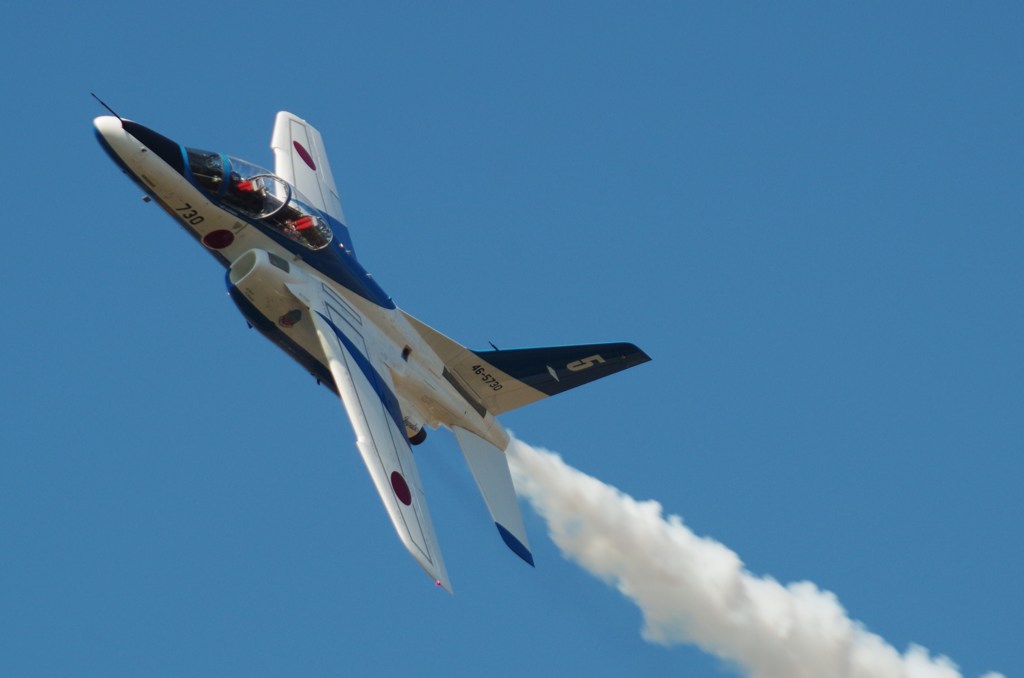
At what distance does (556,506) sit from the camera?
134 ft

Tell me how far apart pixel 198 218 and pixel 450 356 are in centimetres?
644

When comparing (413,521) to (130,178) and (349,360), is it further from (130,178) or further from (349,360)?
(130,178)

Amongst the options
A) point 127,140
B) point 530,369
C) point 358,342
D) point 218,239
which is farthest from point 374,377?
point 127,140

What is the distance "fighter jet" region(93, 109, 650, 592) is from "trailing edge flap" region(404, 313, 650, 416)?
0.02 m

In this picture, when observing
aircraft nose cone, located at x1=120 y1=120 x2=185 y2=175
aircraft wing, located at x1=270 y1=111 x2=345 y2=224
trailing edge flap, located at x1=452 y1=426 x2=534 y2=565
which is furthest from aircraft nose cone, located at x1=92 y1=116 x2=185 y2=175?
trailing edge flap, located at x1=452 y1=426 x2=534 y2=565

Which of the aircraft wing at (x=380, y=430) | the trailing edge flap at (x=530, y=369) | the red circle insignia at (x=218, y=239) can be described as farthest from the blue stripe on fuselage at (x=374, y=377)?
the trailing edge flap at (x=530, y=369)

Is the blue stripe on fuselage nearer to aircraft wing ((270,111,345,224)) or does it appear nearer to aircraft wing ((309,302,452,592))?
aircraft wing ((309,302,452,592))

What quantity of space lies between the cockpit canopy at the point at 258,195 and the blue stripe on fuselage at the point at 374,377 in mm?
1780

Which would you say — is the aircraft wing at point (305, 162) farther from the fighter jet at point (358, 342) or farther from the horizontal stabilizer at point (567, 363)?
the horizontal stabilizer at point (567, 363)

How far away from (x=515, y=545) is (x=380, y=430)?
4.21 metres

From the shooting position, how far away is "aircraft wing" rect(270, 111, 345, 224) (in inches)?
1607

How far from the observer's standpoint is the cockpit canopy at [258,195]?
3525cm

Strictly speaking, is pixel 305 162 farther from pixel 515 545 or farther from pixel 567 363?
pixel 515 545

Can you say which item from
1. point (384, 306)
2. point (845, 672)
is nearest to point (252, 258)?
point (384, 306)
